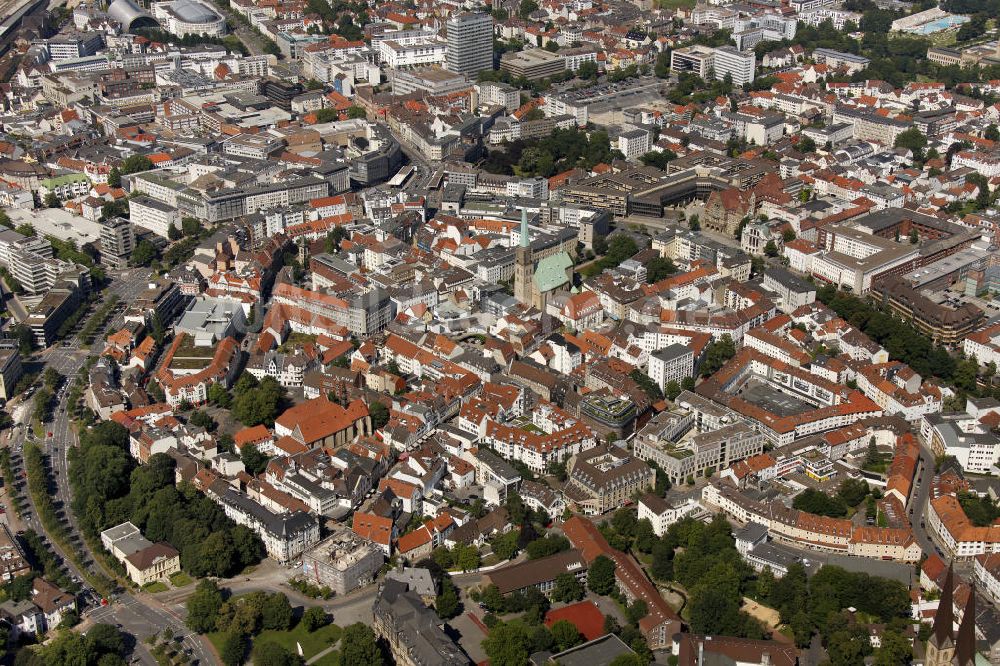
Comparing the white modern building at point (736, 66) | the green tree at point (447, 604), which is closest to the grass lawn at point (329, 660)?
the green tree at point (447, 604)

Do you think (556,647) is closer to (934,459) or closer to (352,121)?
(934,459)

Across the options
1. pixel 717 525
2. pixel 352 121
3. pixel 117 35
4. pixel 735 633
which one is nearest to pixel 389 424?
pixel 717 525

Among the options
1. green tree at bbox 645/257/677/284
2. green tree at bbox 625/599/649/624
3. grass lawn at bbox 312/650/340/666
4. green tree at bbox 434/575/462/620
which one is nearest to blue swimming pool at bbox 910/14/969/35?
green tree at bbox 645/257/677/284

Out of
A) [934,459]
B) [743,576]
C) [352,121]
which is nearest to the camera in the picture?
[743,576]

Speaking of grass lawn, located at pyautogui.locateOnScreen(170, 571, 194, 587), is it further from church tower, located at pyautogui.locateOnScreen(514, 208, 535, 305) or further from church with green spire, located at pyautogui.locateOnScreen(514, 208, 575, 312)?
church tower, located at pyautogui.locateOnScreen(514, 208, 535, 305)

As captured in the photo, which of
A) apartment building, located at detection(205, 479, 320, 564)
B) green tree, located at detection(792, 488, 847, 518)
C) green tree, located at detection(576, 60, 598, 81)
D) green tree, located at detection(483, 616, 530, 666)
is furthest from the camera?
green tree, located at detection(576, 60, 598, 81)

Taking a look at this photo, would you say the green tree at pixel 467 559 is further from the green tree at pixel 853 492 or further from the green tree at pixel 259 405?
the green tree at pixel 853 492

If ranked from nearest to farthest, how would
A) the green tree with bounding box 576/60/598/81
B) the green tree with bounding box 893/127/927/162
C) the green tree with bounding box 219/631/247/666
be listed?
the green tree with bounding box 219/631/247/666, the green tree with bounding box 893/127/927/162, the green tree with bounding box 576/60/598/81
